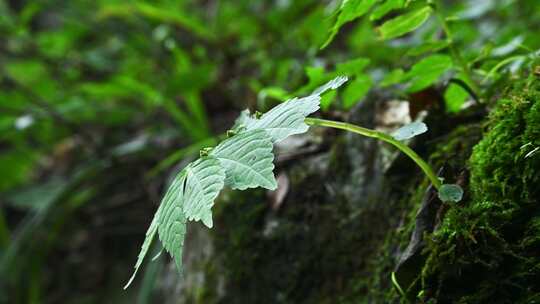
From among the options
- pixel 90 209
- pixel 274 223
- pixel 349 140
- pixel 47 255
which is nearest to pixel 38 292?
pixel 47 255

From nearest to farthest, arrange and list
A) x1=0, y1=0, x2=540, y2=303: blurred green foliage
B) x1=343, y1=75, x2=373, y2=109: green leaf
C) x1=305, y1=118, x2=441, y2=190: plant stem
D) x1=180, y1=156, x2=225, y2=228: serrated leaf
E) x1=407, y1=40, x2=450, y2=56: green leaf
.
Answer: x1=180, y1=156, x2=225, y2=228: serrated leaf
x1=305, y1=118, x2=441, y2=190: plant stem
x1=407, y1=40, x2=450, y2=56: green leaf
x1=343, y1=75, x2=373, y2=109: green leaf
x1=0, y1=0, x2=540, y2=303: blurred green foliage

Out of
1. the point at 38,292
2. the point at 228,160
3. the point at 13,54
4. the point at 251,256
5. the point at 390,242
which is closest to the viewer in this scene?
the point at 228,160

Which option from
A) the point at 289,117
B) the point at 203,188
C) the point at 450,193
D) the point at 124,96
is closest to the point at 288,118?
the point at 289,117

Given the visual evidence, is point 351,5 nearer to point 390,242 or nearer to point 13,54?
point 390,242

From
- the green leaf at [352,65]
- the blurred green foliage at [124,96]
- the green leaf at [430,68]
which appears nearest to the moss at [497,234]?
the green leaf at [430,68]

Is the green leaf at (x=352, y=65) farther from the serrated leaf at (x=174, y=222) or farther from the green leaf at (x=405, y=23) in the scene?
the serrated leaf at (x=174, y=222)

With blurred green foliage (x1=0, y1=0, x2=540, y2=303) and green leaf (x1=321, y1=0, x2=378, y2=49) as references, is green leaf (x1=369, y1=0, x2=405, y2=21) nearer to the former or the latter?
green leaf (x1=321, y1=0, x2=378, y2=49)

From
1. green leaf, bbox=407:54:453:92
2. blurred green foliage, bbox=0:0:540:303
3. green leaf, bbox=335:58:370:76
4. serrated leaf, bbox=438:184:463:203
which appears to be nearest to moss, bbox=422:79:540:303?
serrated leaf, bbox=438:184:463:203
